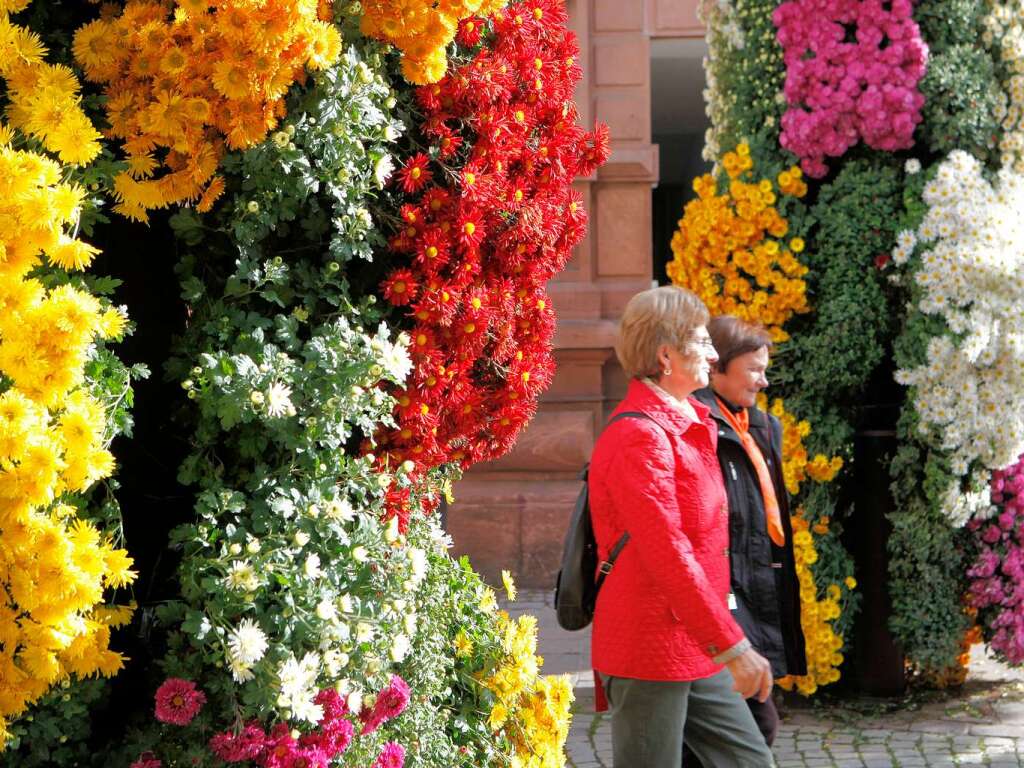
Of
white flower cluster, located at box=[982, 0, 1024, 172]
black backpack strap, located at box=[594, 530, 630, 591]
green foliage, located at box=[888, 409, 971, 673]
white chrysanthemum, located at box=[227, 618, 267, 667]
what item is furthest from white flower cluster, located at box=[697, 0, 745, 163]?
white chrysanthemum, located at box=[227, 618, 267, 667]

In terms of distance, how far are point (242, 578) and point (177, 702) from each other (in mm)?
259

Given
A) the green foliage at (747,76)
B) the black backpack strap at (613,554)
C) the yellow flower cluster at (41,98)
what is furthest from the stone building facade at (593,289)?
the yellow flower cluster at (41,98)

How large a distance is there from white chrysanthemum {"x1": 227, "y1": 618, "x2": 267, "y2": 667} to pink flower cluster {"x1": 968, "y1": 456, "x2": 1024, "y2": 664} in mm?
4105

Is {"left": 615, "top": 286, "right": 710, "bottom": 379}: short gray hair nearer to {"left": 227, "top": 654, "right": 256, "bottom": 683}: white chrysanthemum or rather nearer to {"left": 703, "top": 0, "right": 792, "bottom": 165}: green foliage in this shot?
{"left": 227, "top": 654, "right": 256, "bottom": 683}: white chrysanthemum

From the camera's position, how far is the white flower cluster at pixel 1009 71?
5621 millimetres

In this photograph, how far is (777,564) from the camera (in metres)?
4.01

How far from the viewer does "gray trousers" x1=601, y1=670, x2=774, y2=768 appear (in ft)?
10.1

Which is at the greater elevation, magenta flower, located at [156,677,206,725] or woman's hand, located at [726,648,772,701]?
magenta flower, located at [156,677,206,725]

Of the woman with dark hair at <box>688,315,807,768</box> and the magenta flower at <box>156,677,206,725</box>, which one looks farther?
the woman with dark hair at <box>688,315,807,768</box>

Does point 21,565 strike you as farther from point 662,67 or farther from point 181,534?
point 662,67

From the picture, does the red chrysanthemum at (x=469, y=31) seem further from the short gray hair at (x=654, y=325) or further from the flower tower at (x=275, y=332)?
the short gray hair at (x=654, y=325)

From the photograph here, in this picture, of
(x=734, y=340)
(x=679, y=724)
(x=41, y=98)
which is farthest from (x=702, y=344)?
(x=41, y=98)

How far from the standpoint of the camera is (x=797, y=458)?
5598mm

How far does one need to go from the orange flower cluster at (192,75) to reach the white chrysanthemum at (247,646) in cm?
77
